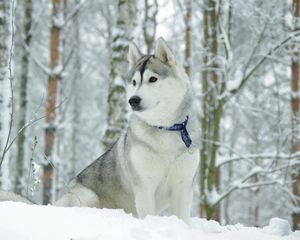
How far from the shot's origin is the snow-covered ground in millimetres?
2348

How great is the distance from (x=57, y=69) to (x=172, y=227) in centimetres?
784

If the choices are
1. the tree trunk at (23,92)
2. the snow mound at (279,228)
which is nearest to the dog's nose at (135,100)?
the snow mound at (279,228)

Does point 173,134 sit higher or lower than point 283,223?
higher

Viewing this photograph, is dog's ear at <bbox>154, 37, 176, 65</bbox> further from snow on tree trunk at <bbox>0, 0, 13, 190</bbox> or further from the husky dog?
snow on tree trunk at <bbox>0, 0, 13, 190</bbox>

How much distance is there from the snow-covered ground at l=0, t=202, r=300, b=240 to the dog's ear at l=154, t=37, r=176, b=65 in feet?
5.54

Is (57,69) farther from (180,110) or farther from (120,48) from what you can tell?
(180,110)

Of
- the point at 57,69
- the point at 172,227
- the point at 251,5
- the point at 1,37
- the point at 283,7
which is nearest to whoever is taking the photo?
the point at 172,227

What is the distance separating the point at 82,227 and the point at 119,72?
4.30 meters

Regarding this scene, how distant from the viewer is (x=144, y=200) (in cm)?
368

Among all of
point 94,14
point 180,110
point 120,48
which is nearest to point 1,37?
point 120,48

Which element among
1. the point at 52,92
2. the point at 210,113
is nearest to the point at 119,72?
the point at 210,113

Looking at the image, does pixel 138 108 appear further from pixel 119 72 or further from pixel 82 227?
pixel 119 72

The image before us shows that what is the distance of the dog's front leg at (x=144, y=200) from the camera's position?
3.68 m

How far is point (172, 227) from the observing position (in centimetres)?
Result: 268
